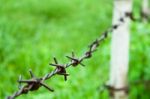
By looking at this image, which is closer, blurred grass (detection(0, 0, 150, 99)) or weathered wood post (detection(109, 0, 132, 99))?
weathered wood post (detection(109, 0, 132, 99))

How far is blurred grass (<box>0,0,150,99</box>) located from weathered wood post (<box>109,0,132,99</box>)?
27 centimetres

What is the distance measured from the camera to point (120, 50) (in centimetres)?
302

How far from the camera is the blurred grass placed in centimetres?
347

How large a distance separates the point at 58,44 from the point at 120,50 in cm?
156

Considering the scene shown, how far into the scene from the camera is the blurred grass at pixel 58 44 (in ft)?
11.4

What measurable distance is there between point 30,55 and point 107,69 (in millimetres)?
565

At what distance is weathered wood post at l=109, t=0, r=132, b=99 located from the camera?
9.54ft

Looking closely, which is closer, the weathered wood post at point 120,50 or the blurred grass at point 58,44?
the weathered wood post at point 120,50

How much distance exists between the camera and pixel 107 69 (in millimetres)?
3852

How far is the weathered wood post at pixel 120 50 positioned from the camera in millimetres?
2908

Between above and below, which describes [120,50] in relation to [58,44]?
below

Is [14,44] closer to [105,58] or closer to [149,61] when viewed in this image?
[105,58]

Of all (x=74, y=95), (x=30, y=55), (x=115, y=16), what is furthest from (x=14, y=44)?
(x=115, y=16)

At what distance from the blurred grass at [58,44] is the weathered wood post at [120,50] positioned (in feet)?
0.88
